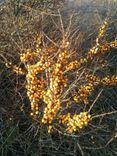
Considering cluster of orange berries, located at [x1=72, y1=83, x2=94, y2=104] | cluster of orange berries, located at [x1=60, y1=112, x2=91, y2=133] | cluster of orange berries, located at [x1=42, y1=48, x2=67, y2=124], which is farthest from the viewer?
cluster of orange berries, located at [x1=72, y1=83, x2=94, y2=104]

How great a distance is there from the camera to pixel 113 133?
3.48 meters

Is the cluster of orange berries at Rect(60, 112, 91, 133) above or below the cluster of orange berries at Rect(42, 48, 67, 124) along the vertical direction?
below

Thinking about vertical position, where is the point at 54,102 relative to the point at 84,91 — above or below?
below

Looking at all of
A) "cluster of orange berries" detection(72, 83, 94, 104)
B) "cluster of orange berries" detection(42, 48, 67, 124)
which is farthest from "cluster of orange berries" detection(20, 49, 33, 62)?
"cluster of orange berries" detection(72, 83, 94, 104)

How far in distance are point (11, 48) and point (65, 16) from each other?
1371mm

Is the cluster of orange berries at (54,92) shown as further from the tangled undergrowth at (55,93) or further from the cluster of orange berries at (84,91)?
the cluster of orange berries at (84,91)

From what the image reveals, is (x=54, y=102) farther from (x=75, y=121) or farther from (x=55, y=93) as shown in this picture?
(x=75, y=121)

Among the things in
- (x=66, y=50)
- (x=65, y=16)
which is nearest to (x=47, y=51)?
(x=66, y=50)

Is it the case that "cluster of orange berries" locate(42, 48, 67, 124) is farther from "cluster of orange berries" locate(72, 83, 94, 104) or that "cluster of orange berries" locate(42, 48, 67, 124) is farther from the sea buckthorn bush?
"cluster of orange berries" locate(72, 83, 94, 104)

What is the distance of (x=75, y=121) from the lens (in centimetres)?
304

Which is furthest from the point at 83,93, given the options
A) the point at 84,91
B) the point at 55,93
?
the point at 55,93

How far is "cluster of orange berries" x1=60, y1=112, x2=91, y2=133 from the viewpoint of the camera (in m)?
2.99

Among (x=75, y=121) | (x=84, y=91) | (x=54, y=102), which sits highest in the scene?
(x=84, y=91)

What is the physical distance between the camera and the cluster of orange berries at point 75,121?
299 cm
